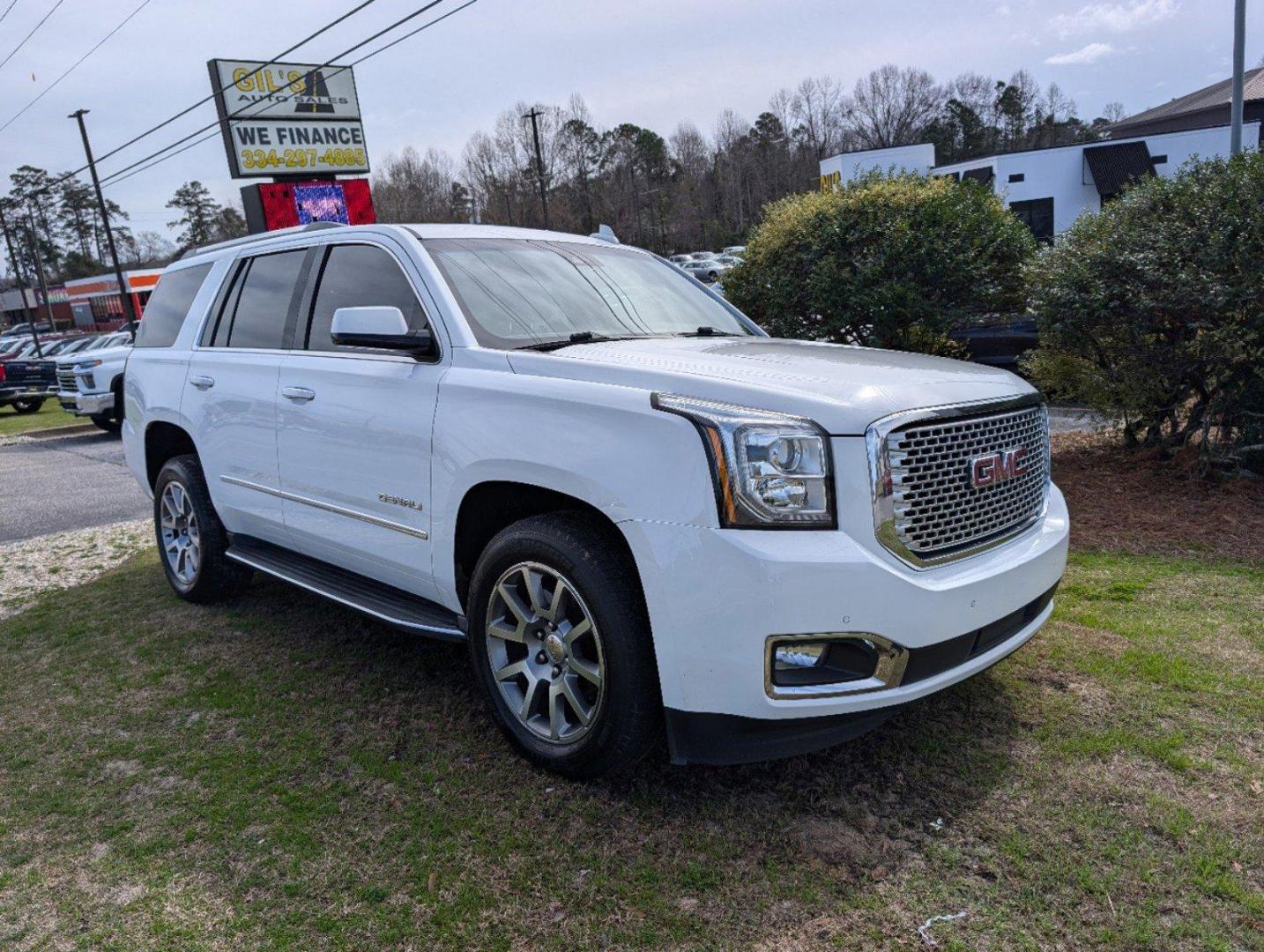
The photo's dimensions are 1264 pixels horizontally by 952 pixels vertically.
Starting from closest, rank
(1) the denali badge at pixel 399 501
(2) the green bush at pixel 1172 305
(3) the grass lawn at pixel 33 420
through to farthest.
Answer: (1) the denali badge at pixel 399 501
(2) the green bush at pixel 1172 305
(3) the grass lawn at pixel 33 420

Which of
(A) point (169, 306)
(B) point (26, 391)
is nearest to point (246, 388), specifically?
(A) point (169, 306)

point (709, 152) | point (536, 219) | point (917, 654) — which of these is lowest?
point (917, 654)

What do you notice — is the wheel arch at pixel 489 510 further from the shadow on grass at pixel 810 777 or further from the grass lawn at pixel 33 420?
the grass lawn at pixel 33 420

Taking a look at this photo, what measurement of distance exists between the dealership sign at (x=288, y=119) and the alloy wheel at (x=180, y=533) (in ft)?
55.1

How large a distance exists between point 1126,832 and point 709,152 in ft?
304

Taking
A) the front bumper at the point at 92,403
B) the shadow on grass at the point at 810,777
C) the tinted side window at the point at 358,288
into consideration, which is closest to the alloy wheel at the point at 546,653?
the shadow on grass at the point at 810,777

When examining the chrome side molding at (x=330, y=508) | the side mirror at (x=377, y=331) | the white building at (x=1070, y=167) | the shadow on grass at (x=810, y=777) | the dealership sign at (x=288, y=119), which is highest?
the dealership sign at (x=288, y=119)

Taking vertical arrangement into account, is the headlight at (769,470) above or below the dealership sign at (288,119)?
below

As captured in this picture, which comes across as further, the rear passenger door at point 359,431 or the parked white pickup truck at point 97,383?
the parked white pickup truck at point 97,383

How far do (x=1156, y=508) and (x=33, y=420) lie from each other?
21.9m

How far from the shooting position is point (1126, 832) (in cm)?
278

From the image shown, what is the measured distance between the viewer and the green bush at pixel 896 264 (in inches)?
327

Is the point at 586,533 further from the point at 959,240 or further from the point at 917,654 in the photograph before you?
the point at 959,240

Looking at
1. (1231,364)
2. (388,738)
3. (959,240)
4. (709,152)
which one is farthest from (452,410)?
(709,152)
